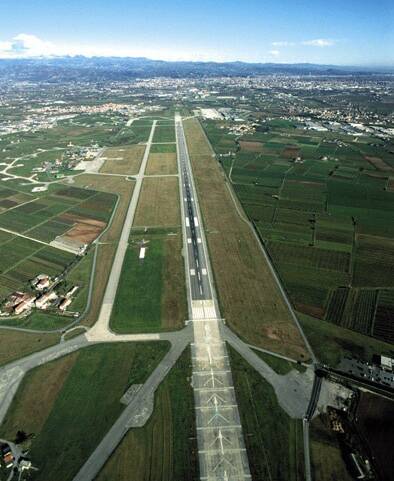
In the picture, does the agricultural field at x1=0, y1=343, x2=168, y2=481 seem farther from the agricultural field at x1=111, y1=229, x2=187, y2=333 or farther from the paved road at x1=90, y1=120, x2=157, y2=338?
the agricultural field at x1=111, y1=229, x2=187, y2=333

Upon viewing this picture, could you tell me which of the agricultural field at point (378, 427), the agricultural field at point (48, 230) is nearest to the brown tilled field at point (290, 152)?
the agricultural field at point (48, 230)

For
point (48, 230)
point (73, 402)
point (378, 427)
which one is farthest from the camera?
point (48, 230)

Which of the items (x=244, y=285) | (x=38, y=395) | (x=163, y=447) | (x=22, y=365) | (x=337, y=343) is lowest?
(x=38, y=395)

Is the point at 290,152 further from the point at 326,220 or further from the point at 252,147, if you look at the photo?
the point at 326,220

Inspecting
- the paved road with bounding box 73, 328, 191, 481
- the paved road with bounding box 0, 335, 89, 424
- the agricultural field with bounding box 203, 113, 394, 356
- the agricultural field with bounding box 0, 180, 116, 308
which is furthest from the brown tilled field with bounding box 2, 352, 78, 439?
the agricultural field with bounding box 203, 113, 394, 356

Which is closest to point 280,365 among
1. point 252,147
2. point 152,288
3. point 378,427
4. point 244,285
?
point 378,427

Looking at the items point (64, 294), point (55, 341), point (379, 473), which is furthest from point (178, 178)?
point (379, 473)

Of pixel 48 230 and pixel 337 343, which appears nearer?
pixel 337 343
